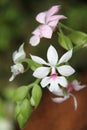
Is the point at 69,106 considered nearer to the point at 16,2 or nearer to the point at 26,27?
the point at 26,27

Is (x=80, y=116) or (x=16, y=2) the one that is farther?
(x=16, y=2)

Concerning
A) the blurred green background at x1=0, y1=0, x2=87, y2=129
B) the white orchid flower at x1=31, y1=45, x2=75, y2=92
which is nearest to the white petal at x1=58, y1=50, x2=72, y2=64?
the white orchid flower at x1=31, y1=45, x2=75, y2=92

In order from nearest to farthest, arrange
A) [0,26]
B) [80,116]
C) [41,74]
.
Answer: [41,74], [80,116], [0,26]

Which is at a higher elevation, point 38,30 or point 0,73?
point 38,30

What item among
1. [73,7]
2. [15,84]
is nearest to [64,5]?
[73,7]

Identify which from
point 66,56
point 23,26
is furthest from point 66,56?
point 23,26

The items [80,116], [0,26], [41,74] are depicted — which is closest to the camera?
[41,74]

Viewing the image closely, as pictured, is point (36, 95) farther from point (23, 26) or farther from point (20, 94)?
point (23, 26)

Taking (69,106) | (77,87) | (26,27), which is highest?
(77,87)
